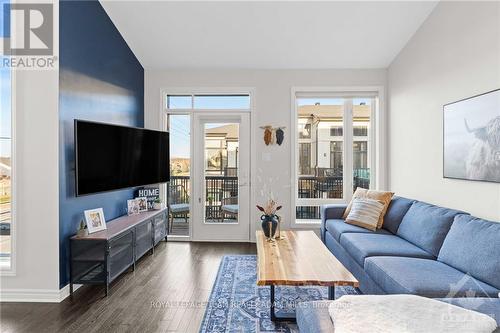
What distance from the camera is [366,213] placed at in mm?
3898

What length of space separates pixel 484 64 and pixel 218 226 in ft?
12.9

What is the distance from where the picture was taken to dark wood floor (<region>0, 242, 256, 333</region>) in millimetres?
2521

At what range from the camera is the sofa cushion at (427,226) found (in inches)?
114

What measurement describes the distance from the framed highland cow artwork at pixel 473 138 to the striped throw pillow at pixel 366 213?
85cm

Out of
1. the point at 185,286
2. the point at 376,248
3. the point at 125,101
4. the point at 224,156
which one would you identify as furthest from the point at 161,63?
the point at 376,248

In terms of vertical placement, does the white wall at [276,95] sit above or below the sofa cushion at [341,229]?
above

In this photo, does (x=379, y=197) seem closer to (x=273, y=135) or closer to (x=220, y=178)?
(x=273, y=135)

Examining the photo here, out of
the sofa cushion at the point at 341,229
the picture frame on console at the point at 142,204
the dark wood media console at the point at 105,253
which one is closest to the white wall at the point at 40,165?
the dark wood media console at the point at 105,253

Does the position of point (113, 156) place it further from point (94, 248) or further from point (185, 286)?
point (185, 286)

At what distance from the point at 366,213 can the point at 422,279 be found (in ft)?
5.49

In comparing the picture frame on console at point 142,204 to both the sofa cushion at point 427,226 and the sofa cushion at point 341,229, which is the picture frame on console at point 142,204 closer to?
the sofa cushion at point 341,229

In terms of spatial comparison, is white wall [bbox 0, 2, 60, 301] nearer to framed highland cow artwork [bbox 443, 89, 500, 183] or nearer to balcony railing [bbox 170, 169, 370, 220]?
balcony railing [bbox 170, 169, 370, 220]

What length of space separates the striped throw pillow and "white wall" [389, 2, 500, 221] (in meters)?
0.58

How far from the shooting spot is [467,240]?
2.48 meters
